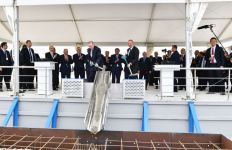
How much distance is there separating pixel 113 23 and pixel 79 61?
1701mm

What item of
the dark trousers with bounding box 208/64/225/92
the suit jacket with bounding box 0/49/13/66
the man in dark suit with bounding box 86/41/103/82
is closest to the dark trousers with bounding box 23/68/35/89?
the suit jacket with bounding box 0/49/13/66

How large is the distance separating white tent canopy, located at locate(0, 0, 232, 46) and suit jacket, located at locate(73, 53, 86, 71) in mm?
1313

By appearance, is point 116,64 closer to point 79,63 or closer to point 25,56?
point 79,63

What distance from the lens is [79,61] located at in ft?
26.7

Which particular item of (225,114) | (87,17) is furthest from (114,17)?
(225,114)

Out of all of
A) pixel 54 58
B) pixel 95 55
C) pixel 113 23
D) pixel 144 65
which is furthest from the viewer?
pixel 113 23

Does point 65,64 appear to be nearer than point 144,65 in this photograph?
Yes

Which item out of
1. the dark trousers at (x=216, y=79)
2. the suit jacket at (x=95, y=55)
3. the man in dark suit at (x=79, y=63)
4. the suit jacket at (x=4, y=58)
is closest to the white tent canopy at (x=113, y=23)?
the man in dark suit at (x=79, y=63)

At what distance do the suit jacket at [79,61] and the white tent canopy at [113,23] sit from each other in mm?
1313

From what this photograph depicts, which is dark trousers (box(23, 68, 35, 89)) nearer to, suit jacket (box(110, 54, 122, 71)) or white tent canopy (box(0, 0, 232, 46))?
white tent canopy (box(0, 0, 232, 46))

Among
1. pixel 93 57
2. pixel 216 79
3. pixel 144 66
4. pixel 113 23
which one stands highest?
pixel 113 23

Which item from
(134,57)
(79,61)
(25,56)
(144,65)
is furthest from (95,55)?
(144,65)

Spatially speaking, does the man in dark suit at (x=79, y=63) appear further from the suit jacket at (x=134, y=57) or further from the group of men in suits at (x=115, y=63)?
the suit jacket at (x=134, y=57)

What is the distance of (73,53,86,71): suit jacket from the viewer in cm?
811
